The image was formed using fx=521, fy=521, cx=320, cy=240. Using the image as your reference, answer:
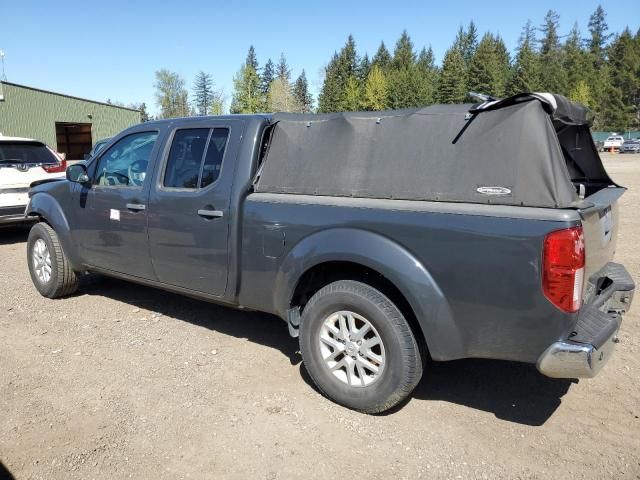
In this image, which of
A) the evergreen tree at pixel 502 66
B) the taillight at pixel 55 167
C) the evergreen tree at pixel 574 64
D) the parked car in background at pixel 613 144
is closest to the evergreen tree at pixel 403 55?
the evergreen tree at pixel 502 66

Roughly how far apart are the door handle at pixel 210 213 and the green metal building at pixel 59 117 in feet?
103

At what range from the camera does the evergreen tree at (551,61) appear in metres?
84.1

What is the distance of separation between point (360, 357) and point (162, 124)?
271 centimetres

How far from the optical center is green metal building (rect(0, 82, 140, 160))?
3083cm

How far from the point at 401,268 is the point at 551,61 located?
11231 cm

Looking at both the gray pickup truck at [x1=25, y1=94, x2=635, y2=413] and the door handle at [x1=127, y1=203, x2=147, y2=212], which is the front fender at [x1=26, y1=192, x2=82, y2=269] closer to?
the gray pickup truck at [x1=25, y1=94, x2=635, y2=413]

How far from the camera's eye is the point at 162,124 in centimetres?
457

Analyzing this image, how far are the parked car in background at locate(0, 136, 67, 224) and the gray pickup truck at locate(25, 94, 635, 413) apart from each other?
470 cm

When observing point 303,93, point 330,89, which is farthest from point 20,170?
point 303,93

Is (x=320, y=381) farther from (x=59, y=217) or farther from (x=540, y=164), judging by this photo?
(x=59, y=217)

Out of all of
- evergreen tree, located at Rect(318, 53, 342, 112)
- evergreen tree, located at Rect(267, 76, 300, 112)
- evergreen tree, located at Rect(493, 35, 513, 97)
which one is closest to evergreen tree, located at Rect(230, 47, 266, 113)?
evergreen tree, located at Rect(267, 76, 300, 112)

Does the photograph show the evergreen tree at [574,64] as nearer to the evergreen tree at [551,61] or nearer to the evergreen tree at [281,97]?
the evergreen tree at [551,61]

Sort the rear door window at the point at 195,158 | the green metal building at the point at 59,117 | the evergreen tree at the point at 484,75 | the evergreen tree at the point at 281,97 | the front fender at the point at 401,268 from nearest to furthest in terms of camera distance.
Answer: the front fender at the point at 401,268, the rear door window at the point at 195,158, the green metal building at the point at 59,117, the evergreen tree at the point at 484,75, the evergreen tree at the point at 281,97

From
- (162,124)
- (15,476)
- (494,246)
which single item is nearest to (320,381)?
(494,246)
